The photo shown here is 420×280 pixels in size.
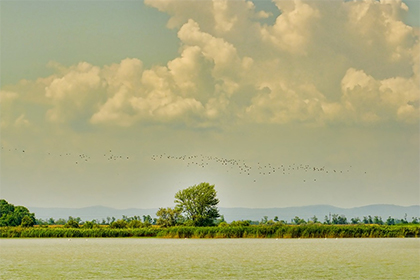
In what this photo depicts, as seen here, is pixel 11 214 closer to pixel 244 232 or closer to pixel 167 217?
pixel 167 217

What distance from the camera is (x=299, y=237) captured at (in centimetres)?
7725

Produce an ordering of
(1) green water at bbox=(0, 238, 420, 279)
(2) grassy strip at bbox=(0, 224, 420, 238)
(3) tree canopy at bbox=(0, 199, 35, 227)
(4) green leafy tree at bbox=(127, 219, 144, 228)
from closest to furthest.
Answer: (1) green water at bbox=(0, 238, 420, 279), (2) grassy strip at bbox=(0, 224, 420, 238), (4) green leafy tree at bbox=(127, 219, 144, 228), (3) tree canopy at bbox=(0, 199, 35, 227)

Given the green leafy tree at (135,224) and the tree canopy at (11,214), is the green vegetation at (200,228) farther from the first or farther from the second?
the tree canopy at (11,214)

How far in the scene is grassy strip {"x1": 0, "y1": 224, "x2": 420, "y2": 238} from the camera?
76.1 m

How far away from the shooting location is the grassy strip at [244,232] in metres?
76.1

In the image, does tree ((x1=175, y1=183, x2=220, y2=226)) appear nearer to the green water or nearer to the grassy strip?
the grassy strip

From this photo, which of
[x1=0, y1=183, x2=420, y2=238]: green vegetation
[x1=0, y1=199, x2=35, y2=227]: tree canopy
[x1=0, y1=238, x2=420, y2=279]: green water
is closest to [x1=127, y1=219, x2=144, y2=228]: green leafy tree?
[x1=0, y1=183, x2=420, y2=238]: green vegetation

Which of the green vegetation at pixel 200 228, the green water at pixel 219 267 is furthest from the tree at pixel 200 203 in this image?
the green water at pixel 219 267

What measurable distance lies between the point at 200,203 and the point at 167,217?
5797mm

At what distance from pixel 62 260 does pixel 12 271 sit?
7.98m

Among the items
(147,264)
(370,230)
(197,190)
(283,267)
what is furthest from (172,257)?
(197,190)

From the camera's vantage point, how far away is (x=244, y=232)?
255 feet

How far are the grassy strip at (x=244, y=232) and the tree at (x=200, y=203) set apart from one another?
52.3ft

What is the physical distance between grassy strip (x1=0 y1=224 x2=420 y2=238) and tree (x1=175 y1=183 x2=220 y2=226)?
1593 centimetres
